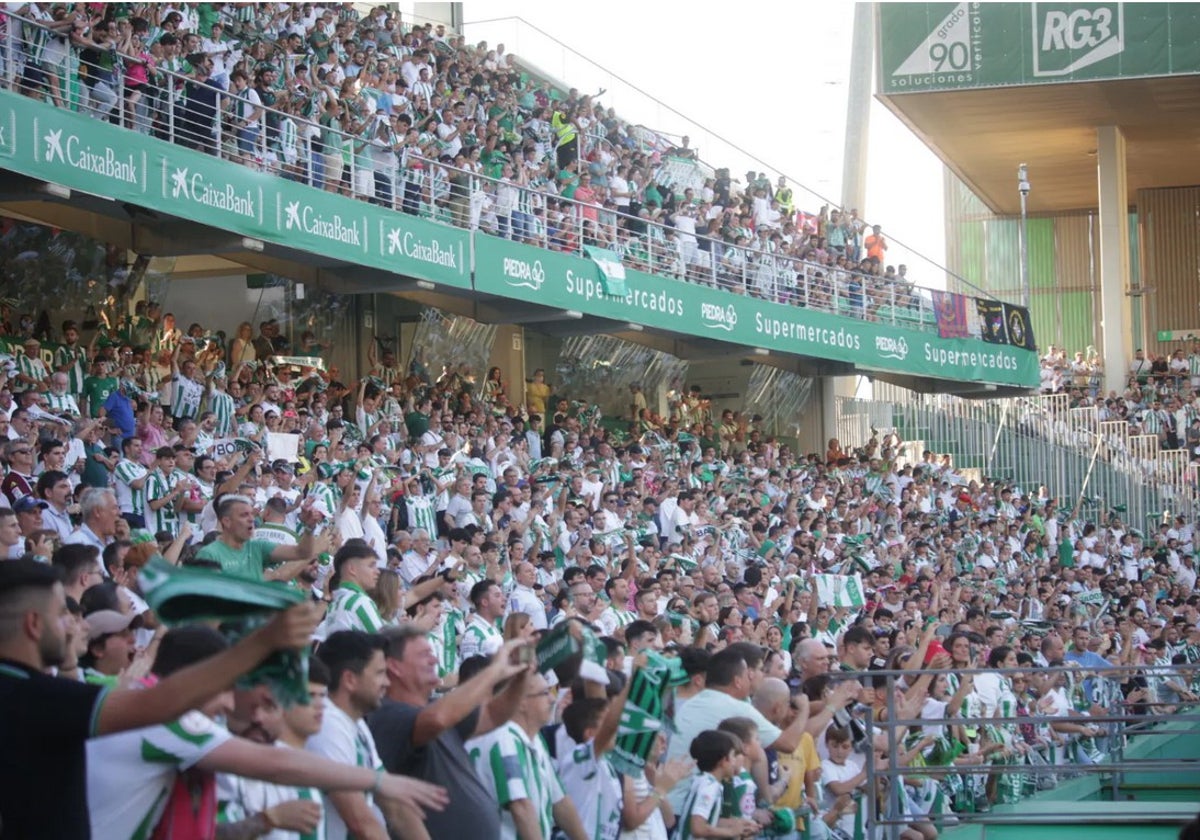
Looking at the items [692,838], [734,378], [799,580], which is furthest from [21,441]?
[734,378]

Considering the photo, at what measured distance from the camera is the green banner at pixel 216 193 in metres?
14.3

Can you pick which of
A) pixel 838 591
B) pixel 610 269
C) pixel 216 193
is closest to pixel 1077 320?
pixel 610 269

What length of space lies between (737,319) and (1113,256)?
14.8m

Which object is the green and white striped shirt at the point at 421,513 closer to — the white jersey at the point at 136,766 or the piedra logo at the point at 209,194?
the piedra logo at the point at 209,194

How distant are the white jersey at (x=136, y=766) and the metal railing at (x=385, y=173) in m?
11.0

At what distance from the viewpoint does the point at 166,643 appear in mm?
4438

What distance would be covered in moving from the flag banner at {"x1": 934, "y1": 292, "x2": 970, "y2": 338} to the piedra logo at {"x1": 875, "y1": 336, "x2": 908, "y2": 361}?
1.18 m

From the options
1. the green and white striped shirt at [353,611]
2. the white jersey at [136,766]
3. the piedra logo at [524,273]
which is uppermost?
the piedra logo at [524,273]

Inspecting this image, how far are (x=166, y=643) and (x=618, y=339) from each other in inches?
881

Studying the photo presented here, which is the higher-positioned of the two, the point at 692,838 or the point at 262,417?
the point at 262,417

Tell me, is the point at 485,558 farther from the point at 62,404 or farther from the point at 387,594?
the point at 387,594

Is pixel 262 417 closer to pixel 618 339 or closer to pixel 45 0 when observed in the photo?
pixel 45 0

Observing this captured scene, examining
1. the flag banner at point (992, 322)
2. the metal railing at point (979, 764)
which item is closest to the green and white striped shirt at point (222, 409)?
A: the metal railing at point (979, 764)

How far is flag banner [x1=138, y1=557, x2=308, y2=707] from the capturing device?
140 inches
